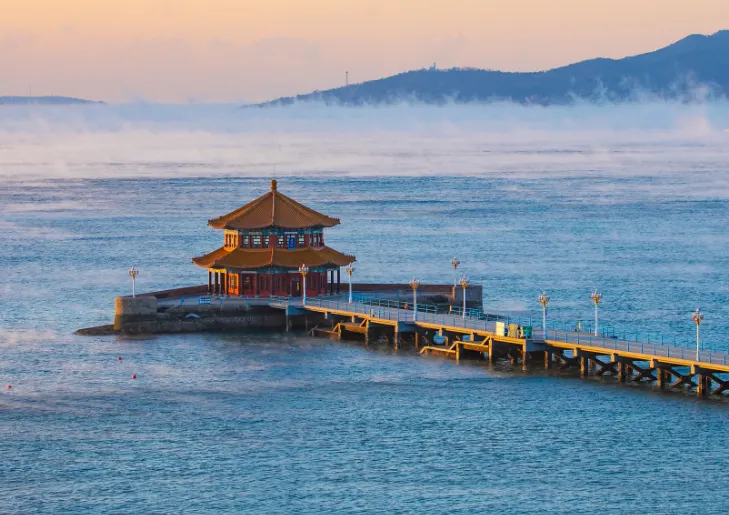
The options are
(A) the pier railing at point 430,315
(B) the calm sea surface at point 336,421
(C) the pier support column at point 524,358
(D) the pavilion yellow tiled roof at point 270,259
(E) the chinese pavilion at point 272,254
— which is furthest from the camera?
(E) the chinese pavilion at point 272,254

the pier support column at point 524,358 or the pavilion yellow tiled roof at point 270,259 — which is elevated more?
the pavilion yellow tiled roof at point 270,259

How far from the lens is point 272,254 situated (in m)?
96.0

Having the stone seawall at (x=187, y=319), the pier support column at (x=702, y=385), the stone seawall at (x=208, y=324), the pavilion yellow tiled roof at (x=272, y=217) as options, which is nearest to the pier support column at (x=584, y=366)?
the pier support column at (x=702, y=385)

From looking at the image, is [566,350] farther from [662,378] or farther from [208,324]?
[208,324]

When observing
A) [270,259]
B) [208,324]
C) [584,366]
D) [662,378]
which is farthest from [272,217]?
[662,378]

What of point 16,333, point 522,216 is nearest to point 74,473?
point 16,333

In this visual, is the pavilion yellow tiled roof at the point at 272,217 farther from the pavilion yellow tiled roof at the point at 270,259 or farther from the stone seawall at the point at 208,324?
the stone seawall at the point at 208,324

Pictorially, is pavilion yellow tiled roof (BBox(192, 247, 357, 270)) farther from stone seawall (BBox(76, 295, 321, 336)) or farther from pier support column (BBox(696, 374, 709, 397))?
pier support column (BBox(696, 374, 709, 397))

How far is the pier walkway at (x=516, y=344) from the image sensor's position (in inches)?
3012

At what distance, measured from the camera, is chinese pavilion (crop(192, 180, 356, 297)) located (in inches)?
3762

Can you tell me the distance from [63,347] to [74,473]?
2524 centimetres

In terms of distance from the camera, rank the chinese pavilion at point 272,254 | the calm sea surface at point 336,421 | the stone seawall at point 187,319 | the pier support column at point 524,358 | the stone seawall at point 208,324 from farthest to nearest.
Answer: the chinese pavilion at point 272,254 < the stone seawall at point 187,319 < the stone seawall at point 208,324 < the pier support column at point 524,358 < the calm sea surface at point 336,421

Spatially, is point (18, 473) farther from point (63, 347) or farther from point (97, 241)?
point (97, 241)

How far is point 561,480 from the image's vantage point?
205ft
